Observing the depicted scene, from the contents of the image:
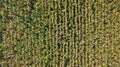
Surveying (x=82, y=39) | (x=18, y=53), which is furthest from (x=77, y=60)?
(x=18, y=53)

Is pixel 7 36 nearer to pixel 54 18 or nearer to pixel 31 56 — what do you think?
pixel 31 56

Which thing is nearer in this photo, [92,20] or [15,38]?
[15,38]

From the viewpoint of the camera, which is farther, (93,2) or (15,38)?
(93,2)

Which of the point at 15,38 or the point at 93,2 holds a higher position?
the point at 93,2

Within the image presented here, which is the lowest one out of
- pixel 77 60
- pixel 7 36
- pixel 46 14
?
pixel 77 60

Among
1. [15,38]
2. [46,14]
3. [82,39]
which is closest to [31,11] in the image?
[46,14]

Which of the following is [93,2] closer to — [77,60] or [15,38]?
[77,60]
